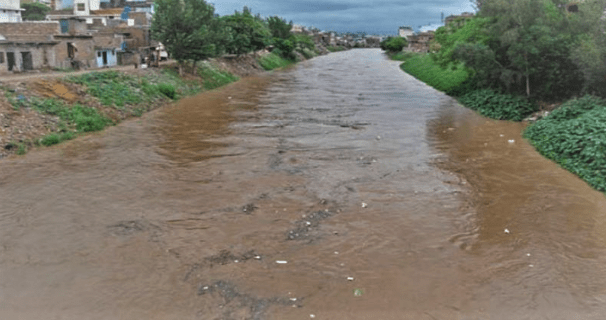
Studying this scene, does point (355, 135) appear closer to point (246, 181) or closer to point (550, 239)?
point (246, 181)

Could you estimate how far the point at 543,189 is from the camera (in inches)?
561

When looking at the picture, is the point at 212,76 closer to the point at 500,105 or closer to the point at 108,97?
the point at 108,97

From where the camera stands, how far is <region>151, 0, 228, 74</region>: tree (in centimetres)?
3481

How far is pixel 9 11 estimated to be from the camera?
55094 millimetres

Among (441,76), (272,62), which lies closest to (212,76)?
(441,76)

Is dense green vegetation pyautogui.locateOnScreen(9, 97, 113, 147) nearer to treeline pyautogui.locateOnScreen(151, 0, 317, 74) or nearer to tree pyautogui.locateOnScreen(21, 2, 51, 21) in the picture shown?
treeline pyautogui.locateOnScreen(151, 0, 317, 74)

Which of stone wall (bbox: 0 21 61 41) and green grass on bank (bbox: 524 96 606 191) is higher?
stone wall (bbox: 0 21 61 41)

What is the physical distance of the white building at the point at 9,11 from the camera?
53422 mm

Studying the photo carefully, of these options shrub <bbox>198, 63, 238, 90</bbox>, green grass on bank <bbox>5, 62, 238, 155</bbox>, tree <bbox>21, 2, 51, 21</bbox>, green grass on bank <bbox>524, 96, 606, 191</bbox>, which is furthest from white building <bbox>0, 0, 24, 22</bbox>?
green grass on bank <bbox>524, 96, 606, 191</bbox>

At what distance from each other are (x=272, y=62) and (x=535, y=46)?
4458cm

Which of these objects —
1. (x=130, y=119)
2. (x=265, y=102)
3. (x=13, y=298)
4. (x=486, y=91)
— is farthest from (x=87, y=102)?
(x=486, y=91)

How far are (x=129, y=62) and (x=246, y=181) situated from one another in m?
31.2

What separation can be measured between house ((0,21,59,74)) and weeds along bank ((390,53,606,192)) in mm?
26226

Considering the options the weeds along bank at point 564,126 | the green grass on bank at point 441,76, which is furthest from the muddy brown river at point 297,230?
the green grass on bank at point 441,76
